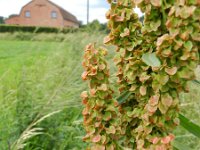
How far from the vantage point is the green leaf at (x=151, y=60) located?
799 millimetres

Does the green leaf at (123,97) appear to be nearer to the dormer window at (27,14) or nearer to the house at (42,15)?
the house at (42,15)

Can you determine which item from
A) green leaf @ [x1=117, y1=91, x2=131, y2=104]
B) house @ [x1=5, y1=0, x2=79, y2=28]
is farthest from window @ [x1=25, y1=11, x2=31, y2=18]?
Result: green leaf @ [x1=117, y1=91, x2=131, y2=104]

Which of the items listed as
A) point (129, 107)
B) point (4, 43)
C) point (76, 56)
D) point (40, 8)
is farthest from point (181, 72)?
point (40, 8)

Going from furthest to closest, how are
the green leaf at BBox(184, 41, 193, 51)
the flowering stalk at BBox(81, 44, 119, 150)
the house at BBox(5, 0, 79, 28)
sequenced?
the house at BBox(5, 0, 79, 28) < the flowering stalk at BBox(81, 44, 119, 150) < the green leaf at BBox(184, 41, 193, 51)

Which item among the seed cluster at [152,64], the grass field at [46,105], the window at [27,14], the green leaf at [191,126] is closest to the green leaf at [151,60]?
the seed cluster at [152,64]

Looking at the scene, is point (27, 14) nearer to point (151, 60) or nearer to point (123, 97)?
point (123, 97)

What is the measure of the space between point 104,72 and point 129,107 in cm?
12

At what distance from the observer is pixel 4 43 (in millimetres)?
7578

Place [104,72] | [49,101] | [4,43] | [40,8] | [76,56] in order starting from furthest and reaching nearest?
[40,8] < [4,43] < [76,56] < [49,101] < [104,72]

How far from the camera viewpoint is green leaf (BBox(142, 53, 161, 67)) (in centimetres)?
80

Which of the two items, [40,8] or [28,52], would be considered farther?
[40,8]

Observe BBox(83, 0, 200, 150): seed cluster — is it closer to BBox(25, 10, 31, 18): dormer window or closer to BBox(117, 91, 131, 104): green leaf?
BBox(117, 91, 131, 104): green leaf

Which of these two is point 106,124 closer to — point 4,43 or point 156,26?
point 156,26

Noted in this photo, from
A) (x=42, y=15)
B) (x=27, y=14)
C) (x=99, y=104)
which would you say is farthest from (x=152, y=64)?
(x=42, y=15)
